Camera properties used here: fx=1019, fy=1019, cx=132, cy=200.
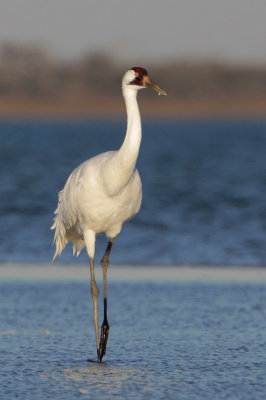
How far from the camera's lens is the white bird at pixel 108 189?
348 inches

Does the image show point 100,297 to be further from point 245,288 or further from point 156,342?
point 156,342

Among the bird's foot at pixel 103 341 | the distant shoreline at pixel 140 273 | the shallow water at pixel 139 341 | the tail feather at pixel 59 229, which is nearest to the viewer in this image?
the shallow water at pixel 139 341

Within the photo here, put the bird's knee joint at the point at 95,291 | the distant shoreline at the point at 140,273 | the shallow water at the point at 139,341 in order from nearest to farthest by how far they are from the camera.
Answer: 1. the shallow water at the point at 139,341
2. the bird's knee joint at the point at 95,291
3. the distant shoreline at the point at 140,273

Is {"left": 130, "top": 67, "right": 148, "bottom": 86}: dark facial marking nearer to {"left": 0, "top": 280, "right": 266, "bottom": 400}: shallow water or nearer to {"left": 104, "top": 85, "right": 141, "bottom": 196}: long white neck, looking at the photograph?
{"left": 104, "top": 85, "right": 141, "bottom": 196}: long white neck

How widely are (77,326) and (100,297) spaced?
1723 millimetres

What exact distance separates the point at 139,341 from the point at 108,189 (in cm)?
139

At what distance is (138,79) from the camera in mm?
8891

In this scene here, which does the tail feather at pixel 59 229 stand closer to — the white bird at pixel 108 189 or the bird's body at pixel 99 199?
the white bird at pixel 108 189

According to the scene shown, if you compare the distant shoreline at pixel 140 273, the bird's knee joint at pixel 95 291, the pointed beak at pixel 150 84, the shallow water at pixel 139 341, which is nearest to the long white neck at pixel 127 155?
the pointed beak at pixel 150 84

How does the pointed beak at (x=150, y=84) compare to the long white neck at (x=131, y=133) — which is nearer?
the long white neck at (x=131, y=133)

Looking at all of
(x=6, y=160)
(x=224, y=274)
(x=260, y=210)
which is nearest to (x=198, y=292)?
(x=224, y=274)

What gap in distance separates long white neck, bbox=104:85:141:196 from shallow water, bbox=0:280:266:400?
143 centimetres

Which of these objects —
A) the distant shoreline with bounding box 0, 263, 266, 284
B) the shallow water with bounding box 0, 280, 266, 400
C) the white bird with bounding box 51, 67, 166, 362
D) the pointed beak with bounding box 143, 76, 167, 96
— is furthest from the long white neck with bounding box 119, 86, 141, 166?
the distant shoreline with bounding box 0, 263, 266, 284

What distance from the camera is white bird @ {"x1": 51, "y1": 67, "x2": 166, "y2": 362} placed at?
29.0 feet
